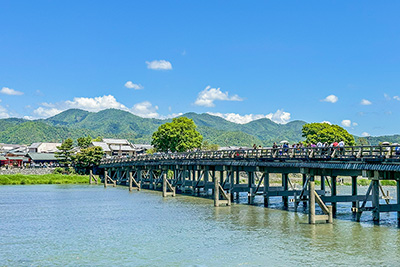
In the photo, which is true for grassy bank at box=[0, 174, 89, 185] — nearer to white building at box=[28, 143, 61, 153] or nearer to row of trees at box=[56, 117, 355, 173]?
row of trees at box=[56, 117, 355, 173]

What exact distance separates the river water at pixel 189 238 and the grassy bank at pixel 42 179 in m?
40.6

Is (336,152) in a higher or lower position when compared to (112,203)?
higher

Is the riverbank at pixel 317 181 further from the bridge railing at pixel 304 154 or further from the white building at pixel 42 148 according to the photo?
the white building at pixel 42 148

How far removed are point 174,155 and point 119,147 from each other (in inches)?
3434

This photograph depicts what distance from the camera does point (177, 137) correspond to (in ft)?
335

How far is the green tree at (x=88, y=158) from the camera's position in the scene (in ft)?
313

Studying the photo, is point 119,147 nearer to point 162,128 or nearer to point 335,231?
point 162,128

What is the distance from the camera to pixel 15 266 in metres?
22.3

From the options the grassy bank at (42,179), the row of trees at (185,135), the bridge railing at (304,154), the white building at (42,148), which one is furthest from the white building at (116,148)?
the bridge railing at (304,154)

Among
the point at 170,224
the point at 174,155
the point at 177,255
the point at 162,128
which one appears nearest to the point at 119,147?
the point at 162,128

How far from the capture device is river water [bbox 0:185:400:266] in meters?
23.3

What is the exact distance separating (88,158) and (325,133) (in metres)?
49.3

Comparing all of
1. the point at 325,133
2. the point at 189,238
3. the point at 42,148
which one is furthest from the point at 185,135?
the point at 42,148

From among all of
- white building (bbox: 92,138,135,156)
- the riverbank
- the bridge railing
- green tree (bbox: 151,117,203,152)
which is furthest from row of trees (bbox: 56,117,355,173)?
white building (bbox: 92,138,135,156)
